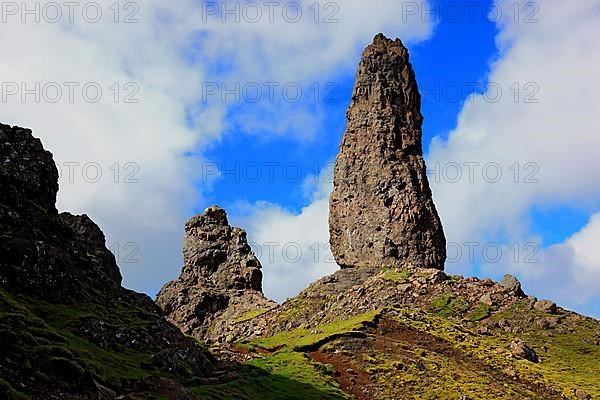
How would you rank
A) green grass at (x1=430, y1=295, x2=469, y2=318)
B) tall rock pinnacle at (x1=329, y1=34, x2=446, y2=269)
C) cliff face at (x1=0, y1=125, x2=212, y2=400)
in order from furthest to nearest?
tall rock pinnacle at (x1=329, y1=34, x2=446, y2=269) < green grass at (x1=430, y1=295, x2=469, y2=318) < cliff face at (x1=0, y1=125, x2=212, y2=400)

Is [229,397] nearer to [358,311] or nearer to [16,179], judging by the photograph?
[16,179]

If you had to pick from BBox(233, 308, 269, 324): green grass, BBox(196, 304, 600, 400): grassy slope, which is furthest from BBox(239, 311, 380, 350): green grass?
→ BBox(233, 308, 269, 324): green grass

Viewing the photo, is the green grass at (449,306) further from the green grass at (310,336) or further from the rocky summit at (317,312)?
the green grass at (310,336)

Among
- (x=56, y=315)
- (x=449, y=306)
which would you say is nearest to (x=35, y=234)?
(x=56, y=315)

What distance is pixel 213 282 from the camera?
132250 millimetres

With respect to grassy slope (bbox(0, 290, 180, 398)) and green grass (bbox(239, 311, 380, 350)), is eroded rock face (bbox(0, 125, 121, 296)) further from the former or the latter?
green grass (bbox(239, 311, 380, 350))

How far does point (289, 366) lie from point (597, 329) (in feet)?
154

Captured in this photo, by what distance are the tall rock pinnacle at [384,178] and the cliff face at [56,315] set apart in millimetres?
58896

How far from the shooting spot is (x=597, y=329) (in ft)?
279

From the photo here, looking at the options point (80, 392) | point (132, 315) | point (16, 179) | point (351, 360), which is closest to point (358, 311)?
point (351, 360)

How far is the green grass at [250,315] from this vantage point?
373ft

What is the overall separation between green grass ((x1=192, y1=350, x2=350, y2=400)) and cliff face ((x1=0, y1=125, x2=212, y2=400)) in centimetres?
374

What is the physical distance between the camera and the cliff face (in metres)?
34.6

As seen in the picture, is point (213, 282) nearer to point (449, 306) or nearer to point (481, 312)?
point (449, 306)
